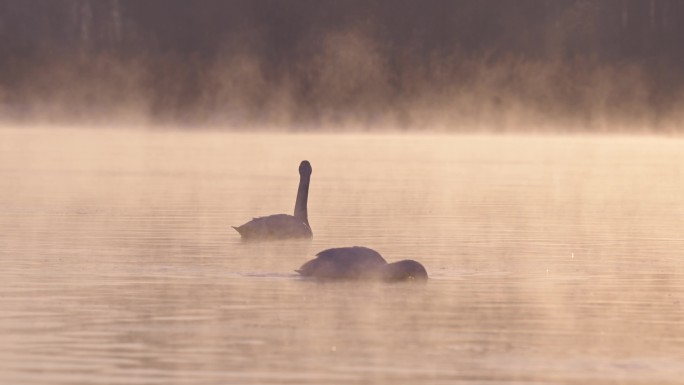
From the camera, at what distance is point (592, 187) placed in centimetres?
4162

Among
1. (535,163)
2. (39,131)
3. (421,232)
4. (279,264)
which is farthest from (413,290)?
(39,131)

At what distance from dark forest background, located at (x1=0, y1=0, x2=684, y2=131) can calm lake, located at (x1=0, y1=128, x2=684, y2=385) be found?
141 feet

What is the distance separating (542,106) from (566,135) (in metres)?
2.41

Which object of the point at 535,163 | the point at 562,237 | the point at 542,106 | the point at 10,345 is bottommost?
the point at 10,345

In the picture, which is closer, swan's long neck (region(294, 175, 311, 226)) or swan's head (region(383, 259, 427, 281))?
swan's head (region(383, 259, 427, 281))

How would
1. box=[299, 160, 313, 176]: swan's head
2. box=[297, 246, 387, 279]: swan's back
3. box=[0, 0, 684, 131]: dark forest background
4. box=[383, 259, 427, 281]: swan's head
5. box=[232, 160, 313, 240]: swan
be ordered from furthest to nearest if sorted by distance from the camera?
box=[0, 0, 684, 131]: dark forest background, box=[299, 160, 313, 176]: swan's head, box=[232, 160, 313, 240]: swan, box=[297, 246, 387, 279]: swan's back, box=[383, 259, 427, 281]: swan's head

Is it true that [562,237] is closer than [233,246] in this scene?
No

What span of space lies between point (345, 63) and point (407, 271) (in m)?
72.8

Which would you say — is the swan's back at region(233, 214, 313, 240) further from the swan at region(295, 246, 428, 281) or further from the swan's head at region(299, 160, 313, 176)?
the swan at region(295, 246, 428, 281)

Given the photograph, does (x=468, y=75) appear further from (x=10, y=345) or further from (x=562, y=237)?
(x=10, y=345)

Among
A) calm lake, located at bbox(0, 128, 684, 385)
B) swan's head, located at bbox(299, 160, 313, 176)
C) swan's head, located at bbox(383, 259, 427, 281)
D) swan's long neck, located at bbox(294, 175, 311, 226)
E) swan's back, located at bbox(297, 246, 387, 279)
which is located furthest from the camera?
swan's head, located at bbox(299, 160, 313, 176)

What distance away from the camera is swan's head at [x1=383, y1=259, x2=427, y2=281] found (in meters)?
20.0

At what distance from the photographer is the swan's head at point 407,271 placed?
787 inches

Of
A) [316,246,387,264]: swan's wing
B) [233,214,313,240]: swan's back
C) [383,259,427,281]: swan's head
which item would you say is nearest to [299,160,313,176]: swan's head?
[233,214,313,240]: swan's back
